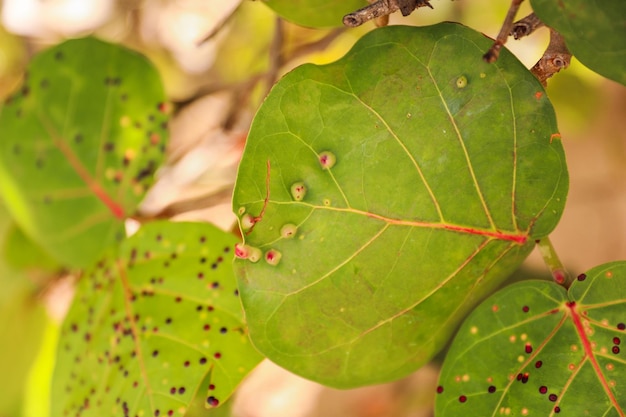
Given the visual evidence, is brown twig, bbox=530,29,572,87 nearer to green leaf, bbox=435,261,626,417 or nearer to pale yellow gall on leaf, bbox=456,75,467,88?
pale yellow gall on leaf, bbox=456,75,467,88

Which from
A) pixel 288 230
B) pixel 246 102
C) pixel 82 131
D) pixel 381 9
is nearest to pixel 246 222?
pixel 288 230

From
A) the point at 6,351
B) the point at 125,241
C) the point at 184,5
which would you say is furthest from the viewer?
the point at 184,5

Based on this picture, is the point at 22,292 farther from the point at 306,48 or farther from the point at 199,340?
the point at 306,48

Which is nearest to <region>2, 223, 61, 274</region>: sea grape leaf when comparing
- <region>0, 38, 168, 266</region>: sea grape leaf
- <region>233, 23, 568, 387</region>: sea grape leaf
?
<region>0, 38, 168, 266</region>: sea grape leaf

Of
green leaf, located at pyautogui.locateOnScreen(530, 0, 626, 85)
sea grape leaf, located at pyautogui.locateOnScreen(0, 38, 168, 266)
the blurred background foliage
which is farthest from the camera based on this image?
the blurred background foliage

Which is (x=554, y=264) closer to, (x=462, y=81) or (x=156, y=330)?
(x=462, y=81)

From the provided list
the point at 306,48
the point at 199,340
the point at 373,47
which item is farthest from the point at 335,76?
the point at 306,48
